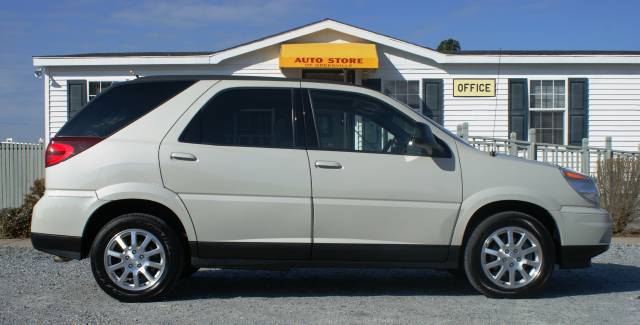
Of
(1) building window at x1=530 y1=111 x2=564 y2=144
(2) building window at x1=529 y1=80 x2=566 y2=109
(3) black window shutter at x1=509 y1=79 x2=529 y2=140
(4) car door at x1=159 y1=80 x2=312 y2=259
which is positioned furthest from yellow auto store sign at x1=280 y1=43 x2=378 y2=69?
(4) car door at x1=159 y1=80 x2=312 y2=259

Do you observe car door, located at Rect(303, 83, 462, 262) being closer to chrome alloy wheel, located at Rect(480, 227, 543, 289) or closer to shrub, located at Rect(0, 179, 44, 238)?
chrome alloy wheel, located at Rect(480, 227, 543, 289)

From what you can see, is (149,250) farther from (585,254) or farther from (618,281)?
(618,281)

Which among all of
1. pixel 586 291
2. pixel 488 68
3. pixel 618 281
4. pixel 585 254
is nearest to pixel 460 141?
pixel 585 254

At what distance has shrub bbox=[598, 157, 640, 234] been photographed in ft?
33.2

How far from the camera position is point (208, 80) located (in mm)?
5965

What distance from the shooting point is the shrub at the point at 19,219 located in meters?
9.76

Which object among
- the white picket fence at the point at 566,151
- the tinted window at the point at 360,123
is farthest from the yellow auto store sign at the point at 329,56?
the tinted window at the point at 360,123

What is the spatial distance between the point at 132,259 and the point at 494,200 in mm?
3033

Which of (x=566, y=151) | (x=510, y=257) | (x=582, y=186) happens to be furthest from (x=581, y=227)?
(x=566, y=151)

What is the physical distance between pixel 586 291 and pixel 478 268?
4.31ft

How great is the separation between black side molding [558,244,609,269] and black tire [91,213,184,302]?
3.25 meters

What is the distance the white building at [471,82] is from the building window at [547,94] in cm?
2

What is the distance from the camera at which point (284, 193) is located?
18.4ft

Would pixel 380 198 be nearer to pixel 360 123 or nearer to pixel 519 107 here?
pixel 360 123
